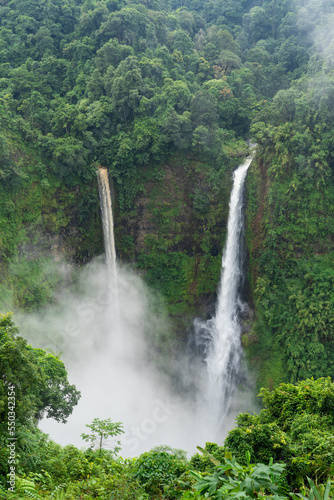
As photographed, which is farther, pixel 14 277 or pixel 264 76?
pixel 264 76

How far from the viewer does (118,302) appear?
20.7m

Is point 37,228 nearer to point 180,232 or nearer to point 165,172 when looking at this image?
point 165,172

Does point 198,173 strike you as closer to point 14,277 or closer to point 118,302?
point 118,302

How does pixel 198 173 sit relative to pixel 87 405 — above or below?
above

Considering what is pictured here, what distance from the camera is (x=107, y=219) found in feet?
66.4

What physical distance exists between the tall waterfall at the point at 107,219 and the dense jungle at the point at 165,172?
0.37 metres

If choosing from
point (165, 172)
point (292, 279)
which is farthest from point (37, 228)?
point (292, 279)

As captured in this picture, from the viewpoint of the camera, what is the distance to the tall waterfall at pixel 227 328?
60.6 ft

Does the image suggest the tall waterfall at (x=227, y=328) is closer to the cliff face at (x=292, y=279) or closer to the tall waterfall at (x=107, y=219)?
the cliff face at (x=292, y=279)

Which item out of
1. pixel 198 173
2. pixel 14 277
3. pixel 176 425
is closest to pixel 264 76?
pixel 198 173

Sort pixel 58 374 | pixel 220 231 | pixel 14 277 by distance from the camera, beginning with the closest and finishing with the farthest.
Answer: pixel 58 374
pixel 14 277
pixel 220 231

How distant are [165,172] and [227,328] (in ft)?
28.5

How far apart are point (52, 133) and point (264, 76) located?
48.3ft

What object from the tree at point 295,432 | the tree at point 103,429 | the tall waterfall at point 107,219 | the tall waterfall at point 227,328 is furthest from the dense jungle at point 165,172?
the tree at point 295,432
